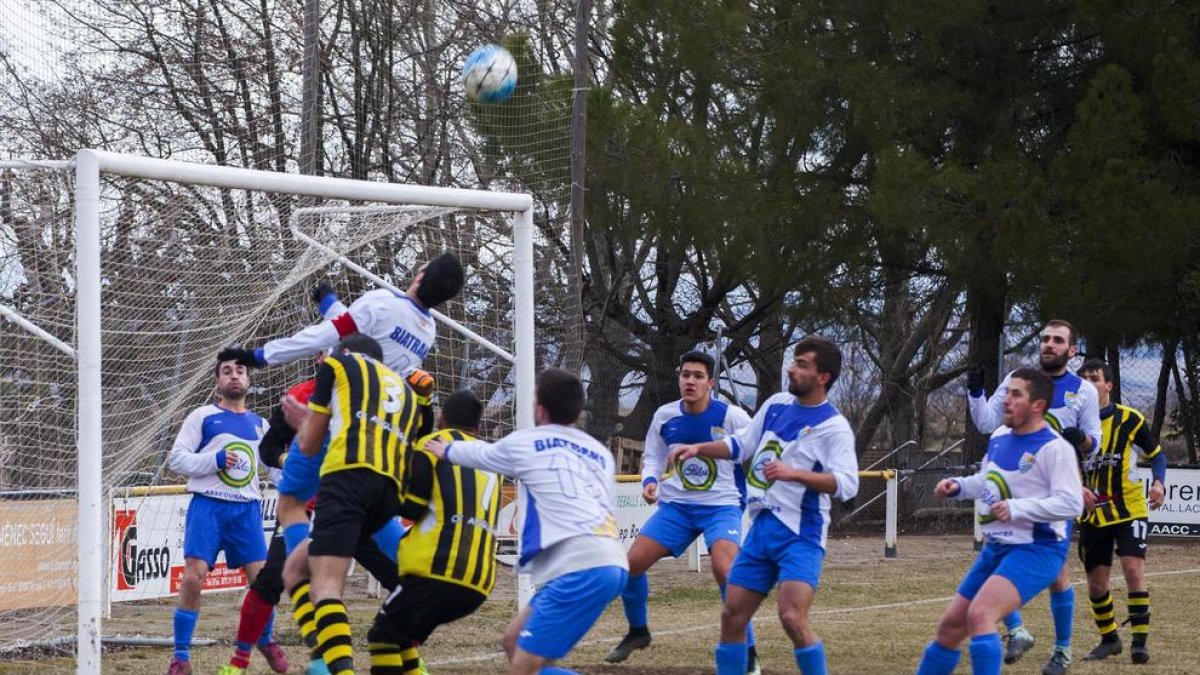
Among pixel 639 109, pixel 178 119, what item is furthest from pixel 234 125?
pixel 639 109

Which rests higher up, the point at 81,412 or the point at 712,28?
the point at 712,28

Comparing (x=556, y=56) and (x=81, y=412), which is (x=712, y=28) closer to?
(x=556, y=56)

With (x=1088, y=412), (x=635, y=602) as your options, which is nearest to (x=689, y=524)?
(x=635, y=602)

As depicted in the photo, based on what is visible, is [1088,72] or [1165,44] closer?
[1165,44]

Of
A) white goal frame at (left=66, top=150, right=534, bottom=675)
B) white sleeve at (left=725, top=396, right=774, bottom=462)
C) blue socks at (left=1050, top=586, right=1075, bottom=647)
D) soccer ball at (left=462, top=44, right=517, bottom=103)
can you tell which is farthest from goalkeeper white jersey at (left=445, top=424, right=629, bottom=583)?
soccer ball at (left=462, top=44, right=517, bottom=103)

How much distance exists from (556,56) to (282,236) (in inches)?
516

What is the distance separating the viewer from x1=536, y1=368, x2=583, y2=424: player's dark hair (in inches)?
254

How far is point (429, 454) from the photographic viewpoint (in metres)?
7.02

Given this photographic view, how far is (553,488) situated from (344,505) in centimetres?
121

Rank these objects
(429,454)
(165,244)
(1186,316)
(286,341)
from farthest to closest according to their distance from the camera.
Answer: (1186,316), (165,244), (286,341), (429,454)

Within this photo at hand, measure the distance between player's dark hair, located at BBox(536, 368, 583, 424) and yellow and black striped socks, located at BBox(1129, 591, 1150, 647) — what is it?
18.3 feet

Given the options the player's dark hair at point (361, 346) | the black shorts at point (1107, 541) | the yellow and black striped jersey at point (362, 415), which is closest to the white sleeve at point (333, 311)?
the player's dark hair at point (361, 346)

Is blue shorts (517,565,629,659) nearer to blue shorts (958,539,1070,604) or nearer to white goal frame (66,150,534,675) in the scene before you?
blue shorts (958,539,1070,604)

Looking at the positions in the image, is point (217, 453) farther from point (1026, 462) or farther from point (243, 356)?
point (1026, 462)
